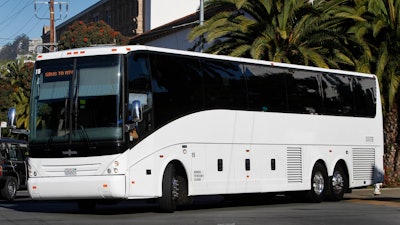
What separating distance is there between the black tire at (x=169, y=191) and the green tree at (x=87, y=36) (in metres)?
43.9

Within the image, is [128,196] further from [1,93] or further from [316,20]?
[1,93]

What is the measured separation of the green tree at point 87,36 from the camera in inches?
2410

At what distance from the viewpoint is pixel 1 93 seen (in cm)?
6800

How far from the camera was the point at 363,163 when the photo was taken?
80.2ft

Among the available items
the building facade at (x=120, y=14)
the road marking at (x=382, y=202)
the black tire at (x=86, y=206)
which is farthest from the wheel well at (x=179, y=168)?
the building facade at (x=120, y=14)

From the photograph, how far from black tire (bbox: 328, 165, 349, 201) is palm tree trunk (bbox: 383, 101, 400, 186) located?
748 centimetres

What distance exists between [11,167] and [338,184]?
10.9 meters

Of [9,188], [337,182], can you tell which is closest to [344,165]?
[337,182]

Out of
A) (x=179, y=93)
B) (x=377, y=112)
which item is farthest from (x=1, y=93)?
(x=179, y=93)

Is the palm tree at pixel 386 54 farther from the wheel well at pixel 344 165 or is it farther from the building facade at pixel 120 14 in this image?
the building facade at pixel 120 14

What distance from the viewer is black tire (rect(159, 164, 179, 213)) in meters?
17.3

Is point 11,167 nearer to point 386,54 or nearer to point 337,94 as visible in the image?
point 337,94

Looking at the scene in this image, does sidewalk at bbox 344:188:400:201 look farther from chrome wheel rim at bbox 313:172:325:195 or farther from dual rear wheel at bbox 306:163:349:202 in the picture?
chrome wheel rim at bbox 313:172:325:195

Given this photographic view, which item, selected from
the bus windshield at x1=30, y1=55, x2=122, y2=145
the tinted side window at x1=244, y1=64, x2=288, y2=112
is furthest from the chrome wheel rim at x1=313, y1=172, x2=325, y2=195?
the bus windshield at x1=30, y1=55, x2=122, y2=145
